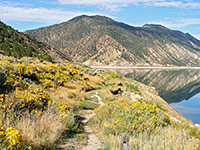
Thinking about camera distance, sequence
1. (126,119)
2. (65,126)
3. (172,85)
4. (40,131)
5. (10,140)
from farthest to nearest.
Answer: (172,85) → (126,119) → (65,126) → (40,131) → (10,140)

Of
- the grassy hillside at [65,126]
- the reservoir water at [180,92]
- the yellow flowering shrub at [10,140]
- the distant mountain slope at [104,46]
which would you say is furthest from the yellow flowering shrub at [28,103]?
the distant mountain slope at [104,46]

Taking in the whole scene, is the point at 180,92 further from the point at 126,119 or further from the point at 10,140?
the point at 10,140

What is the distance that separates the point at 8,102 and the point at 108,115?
3422 mm

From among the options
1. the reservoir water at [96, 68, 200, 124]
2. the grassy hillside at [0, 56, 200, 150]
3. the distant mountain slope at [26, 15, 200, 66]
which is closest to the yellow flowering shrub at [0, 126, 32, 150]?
the grassy hillside at [0, 56, 200, 150]

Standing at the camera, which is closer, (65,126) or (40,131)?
(40,131)

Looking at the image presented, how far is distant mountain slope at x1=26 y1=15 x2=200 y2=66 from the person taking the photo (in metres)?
132

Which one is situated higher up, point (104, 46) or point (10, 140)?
point (104, 46)

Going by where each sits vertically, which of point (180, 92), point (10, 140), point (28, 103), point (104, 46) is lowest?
point (10, 140)

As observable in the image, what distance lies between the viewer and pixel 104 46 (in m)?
137

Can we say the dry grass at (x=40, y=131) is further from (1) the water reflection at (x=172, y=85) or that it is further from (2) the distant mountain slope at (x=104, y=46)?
(2) the distant mountain slope at (x=104, y=46)

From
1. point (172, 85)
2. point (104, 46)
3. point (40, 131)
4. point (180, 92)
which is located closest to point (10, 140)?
point (40, 131)

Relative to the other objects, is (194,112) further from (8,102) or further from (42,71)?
(8,102)

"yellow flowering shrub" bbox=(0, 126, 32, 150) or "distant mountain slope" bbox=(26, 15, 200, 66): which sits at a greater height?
"distant mountain slope" bbox=(26, 15, 200, 66)

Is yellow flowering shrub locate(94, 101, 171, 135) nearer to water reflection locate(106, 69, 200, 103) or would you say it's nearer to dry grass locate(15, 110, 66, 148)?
dry grass locate(15, 110, 66, 148)
